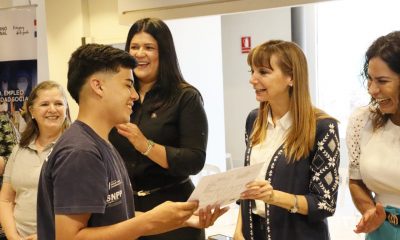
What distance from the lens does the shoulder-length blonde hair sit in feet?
6.03

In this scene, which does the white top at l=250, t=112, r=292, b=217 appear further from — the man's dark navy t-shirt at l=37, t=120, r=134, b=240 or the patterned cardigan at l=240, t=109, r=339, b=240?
the man's dark navy t-shirt at l=37, t=120, r=134, b=240

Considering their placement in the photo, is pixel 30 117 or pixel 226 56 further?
pixel 226 56

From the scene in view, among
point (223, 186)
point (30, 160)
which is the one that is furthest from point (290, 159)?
point (30, 160)

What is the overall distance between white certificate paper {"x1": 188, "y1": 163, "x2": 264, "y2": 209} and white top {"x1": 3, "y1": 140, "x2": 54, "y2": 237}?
144 cm

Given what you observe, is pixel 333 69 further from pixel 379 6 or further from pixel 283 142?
pixel 283 142

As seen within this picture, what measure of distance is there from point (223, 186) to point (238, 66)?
14.2 ft

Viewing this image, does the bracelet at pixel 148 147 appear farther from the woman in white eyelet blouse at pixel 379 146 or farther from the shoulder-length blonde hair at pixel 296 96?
the woman in white eyelet blouse at pixel 379 146

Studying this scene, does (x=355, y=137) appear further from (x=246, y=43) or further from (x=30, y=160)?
(x=246, y=43)

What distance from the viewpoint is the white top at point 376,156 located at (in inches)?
71.3

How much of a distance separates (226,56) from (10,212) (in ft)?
11.7

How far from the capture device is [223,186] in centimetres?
146

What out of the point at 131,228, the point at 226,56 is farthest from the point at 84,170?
the point at 226,56

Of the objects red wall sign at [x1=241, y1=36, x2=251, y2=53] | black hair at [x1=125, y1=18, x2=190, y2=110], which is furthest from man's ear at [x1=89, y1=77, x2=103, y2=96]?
red wall sign at [x1=241, y1=36, x2=251, y2=53]

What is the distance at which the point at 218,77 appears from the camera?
16.6ft
